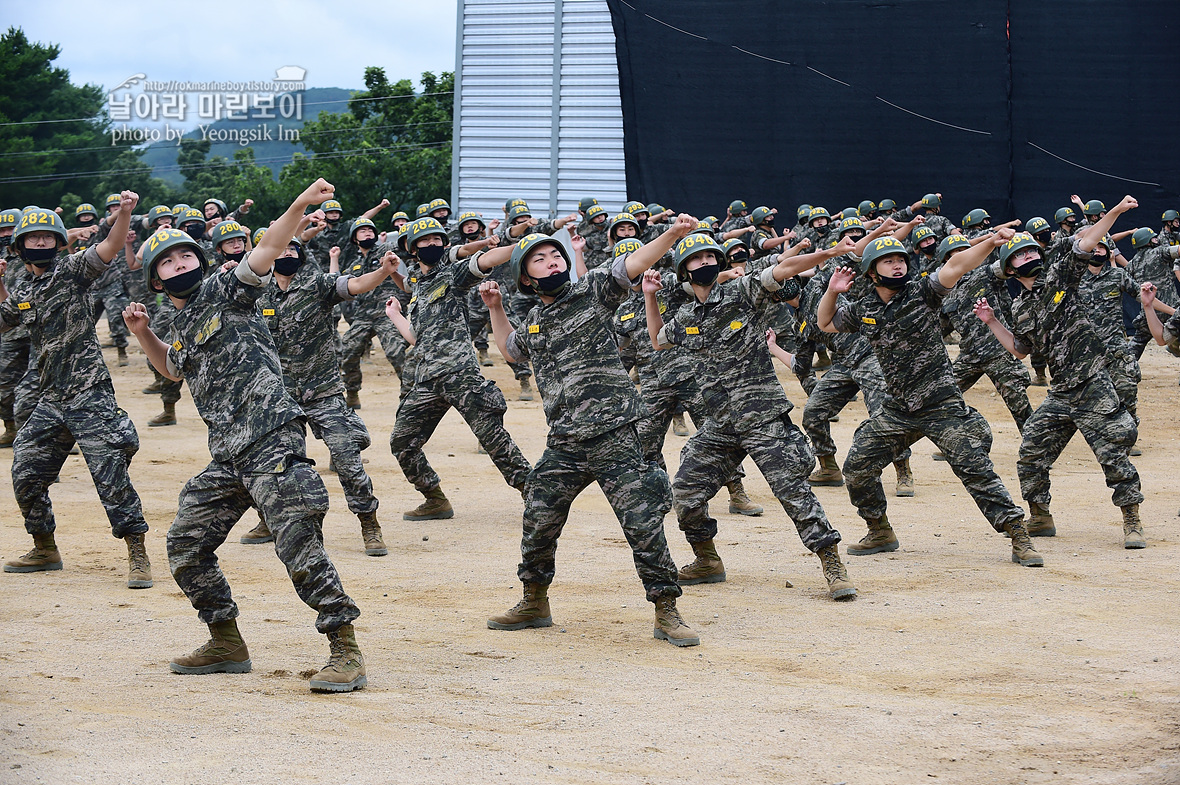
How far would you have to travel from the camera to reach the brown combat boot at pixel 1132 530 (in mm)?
9055

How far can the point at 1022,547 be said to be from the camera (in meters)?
8.55

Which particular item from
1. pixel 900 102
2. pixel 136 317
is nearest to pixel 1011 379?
pixel 136 317

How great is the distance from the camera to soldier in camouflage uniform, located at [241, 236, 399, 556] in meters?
9.30

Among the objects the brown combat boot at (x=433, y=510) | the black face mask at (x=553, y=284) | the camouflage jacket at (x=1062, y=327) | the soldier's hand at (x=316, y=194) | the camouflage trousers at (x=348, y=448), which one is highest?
the soldier's hand at (x=316, y=194)

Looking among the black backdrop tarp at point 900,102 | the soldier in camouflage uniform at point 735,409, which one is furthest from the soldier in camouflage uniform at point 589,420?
the black backdrop tarp at point 900,102

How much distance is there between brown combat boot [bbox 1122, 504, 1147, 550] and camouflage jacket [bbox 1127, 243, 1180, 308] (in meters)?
10.0

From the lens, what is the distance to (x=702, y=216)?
23.9 m

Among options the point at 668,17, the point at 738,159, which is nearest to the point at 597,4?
the point at 668,17

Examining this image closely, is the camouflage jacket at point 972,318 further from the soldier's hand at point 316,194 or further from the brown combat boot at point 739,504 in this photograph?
the soldier's hand at point 316,194

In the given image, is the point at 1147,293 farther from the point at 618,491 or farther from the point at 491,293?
the point at 491,293

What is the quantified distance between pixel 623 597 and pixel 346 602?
2.48 meters

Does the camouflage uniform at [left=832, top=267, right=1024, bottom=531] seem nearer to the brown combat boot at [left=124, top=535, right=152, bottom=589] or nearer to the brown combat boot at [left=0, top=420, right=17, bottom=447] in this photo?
the brown combat boot at [left=124, top=535, right=152, bottom=589]

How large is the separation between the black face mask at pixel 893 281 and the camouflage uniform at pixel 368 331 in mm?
7531

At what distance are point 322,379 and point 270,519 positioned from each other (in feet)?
13.1
